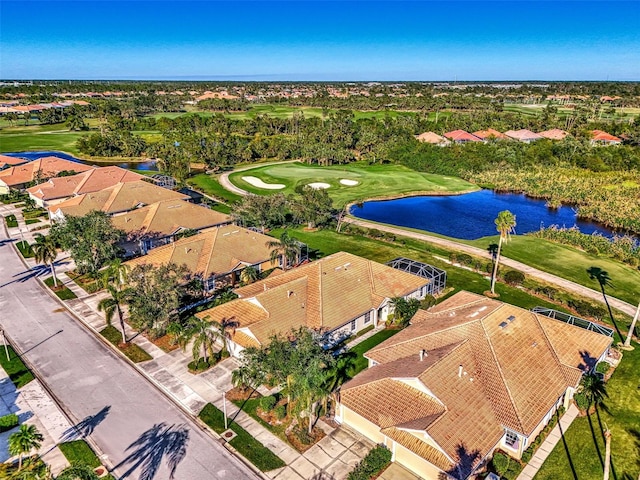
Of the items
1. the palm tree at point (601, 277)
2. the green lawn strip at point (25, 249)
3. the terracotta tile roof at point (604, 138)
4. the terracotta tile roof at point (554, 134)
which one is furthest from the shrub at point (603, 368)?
the terracotta tile roof at point (604, 138)

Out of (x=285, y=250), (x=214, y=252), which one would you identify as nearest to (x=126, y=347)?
(x=214, y=252)

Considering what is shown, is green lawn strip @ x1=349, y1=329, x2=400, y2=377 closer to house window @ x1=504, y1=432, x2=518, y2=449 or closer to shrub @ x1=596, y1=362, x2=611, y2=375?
house window @ x1=504, y1=432, x2=518, y2=449

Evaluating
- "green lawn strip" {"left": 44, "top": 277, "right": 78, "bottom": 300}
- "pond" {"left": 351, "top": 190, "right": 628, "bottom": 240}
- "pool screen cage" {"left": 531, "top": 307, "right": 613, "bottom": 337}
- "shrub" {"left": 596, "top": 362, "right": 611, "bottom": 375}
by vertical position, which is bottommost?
"pond" {"left": 351, "top": 190, "right": 628, "bottom": 240}

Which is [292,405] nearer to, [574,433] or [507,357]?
[507,357]

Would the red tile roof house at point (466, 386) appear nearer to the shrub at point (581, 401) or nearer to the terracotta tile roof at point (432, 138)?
the shrub at point (581, 401)

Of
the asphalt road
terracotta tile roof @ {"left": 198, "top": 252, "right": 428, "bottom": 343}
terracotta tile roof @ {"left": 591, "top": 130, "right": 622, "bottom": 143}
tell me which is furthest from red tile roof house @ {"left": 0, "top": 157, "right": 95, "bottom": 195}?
terracotta tile roof @ {"left": 591, "top": 130, "right": 622, "bottom": 143}

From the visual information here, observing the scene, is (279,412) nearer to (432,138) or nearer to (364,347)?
(364,347)

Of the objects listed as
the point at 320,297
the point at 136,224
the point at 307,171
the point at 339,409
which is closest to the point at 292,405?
the point at 339,409
